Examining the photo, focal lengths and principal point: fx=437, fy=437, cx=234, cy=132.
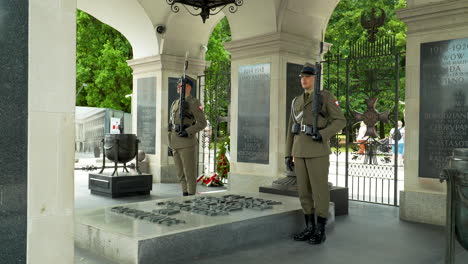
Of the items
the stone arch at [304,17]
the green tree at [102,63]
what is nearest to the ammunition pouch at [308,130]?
the stone arch at [304,17]

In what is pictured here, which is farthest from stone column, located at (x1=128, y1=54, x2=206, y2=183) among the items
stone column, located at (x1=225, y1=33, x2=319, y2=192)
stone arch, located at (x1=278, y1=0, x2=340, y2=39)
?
stone arch, located at (x1=278, y1=0, x2=340, y2=39)

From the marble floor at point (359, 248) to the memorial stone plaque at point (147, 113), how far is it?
607cm

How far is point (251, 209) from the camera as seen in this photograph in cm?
551

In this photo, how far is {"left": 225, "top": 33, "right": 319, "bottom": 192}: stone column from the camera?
865 cm

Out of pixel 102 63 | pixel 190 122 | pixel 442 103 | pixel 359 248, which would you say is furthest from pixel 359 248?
pixel 102 63

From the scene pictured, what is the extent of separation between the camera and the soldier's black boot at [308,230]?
5.16 meters

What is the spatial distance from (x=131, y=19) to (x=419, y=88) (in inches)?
290

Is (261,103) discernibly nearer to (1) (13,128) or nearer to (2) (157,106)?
(2) (157,106)

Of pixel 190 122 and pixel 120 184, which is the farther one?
pixel 120 184

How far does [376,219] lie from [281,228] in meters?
2.14

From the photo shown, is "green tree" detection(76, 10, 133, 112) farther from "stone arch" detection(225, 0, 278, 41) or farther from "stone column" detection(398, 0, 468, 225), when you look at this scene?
"stone column" detection(398, 0, 468, 225)

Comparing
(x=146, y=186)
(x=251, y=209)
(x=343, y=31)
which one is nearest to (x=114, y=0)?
(x=146, y=186)

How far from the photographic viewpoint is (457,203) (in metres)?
3.40

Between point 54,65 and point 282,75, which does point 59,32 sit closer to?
point 54,65
